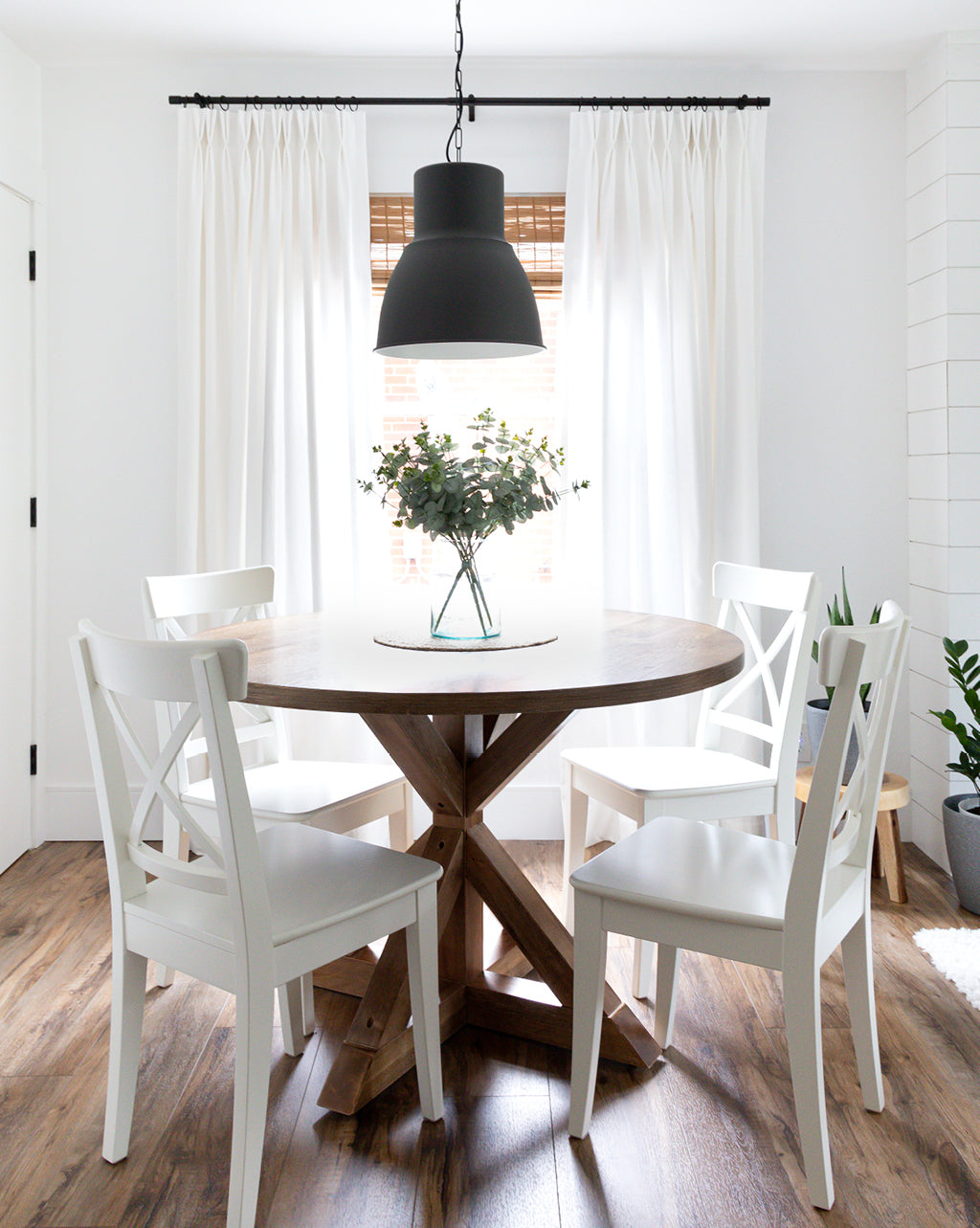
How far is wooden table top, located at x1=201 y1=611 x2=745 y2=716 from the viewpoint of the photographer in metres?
1.74

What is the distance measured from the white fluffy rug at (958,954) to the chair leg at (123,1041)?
1.87 m

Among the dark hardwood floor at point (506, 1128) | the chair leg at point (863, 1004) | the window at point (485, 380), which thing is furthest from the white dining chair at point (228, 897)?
the window at point (485, 380)

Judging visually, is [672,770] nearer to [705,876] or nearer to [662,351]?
[705,876]

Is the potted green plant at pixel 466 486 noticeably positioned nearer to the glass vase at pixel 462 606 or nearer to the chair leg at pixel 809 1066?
the glass vase at pixel 462 606

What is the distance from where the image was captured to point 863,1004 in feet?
6.34

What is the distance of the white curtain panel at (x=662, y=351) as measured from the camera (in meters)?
3.45

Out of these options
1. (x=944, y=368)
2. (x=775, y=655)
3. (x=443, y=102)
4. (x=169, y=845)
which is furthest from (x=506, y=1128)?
(x=443, y=102)

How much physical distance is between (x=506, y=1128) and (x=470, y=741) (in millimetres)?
780

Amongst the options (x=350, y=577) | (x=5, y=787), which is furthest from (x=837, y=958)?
(x=5, y=787)

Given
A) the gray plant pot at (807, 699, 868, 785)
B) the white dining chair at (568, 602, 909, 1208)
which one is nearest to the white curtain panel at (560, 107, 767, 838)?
the gray plant pot at (807, 699, 868, 785)

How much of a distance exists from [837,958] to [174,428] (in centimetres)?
271

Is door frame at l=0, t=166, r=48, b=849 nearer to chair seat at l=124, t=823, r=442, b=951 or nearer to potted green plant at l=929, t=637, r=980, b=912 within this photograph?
chair seat at l=124, t=823, r=442, b=951

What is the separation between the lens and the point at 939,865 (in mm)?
3379

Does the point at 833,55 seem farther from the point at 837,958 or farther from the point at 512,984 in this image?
the point at 512,984
